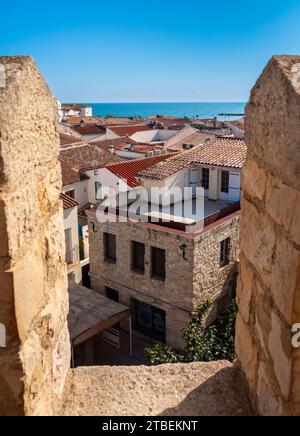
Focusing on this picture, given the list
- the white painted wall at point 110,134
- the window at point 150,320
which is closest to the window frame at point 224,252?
the window at point 150,320

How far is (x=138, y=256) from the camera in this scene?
14266 millimetres

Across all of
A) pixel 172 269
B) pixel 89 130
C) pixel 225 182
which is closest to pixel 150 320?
pixel 172 269

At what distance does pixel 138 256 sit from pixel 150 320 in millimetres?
2272

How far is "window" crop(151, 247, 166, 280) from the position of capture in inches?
529

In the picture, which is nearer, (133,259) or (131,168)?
(133,259)

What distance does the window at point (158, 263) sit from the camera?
13.4 meters

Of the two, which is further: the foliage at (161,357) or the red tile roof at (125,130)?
the red tile roof at (125,130)

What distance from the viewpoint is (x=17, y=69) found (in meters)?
1.96

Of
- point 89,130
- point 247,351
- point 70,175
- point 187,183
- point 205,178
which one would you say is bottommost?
point 70,175

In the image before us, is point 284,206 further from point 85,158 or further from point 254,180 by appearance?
point 85,158

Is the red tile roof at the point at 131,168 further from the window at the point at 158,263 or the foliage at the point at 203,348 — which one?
the foliage at the point at 203,348

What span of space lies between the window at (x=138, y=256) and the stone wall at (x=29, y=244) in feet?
37.7

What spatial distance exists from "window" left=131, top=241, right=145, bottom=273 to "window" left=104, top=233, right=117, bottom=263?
913 millimetres

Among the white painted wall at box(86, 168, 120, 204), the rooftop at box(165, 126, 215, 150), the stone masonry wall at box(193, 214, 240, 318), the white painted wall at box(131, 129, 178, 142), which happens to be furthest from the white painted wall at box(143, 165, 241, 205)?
the white painted wall at box(131, 129, 178, 142)
